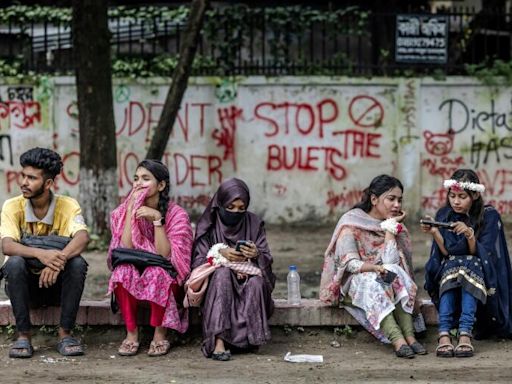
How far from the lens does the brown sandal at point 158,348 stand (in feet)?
22.2

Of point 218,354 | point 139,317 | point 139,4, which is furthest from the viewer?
→ point 139,4

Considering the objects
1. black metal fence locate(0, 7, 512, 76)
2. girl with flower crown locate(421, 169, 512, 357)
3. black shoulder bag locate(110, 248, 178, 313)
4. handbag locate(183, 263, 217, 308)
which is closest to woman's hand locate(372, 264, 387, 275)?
girl with flower crown locate(421, 169, 512, 357)

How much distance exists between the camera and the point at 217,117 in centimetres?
1291

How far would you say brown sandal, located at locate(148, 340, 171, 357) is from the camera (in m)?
6.77

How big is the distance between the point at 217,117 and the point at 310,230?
5.81 ft

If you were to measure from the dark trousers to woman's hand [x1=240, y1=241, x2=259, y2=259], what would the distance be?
3.30ft

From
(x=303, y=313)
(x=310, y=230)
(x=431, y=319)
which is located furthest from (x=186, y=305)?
(x=310, y=230)

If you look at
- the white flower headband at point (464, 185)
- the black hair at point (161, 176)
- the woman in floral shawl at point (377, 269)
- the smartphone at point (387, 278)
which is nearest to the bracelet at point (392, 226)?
the woman in floral shawl at point (377, 269)

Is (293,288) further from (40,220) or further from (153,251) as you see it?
(40,220)

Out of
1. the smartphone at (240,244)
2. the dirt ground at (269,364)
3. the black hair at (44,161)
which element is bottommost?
the dirt ground at (269,364)

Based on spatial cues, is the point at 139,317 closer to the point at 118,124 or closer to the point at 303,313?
the point at 303,313

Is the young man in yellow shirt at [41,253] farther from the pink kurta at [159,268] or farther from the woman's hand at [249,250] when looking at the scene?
the woman's hand at [249,250]

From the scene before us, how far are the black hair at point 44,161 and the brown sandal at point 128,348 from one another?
1.17m

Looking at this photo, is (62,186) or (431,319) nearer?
(431,319)
